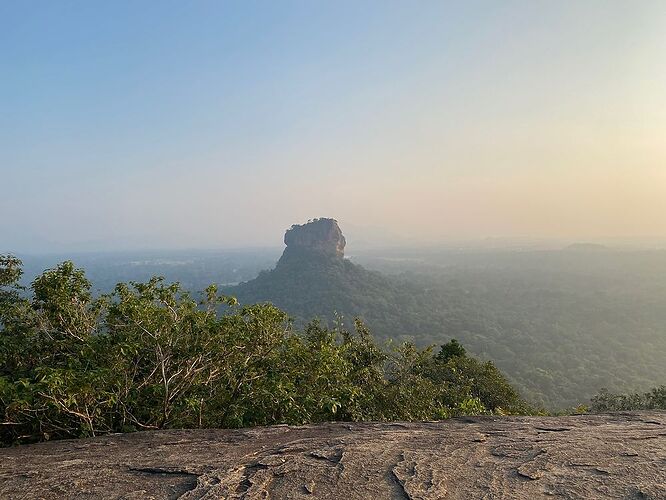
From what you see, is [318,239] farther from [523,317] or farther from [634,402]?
[634,402]

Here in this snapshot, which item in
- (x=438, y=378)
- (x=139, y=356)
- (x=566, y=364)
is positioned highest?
(x=139, y=356)

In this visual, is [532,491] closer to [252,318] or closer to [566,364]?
[252,318]

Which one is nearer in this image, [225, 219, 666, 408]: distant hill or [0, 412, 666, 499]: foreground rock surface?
[0, 412, 666, 499]: foreground rock surface

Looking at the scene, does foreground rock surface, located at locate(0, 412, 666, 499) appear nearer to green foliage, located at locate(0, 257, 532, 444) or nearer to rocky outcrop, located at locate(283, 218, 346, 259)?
green foliage, located at locate(0, 257, 532, 444)

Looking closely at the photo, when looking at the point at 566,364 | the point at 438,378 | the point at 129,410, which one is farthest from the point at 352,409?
the point at 566,364

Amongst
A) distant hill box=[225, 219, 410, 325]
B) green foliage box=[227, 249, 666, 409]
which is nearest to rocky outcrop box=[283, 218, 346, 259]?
distant hill box=[225, 219, 410, 325]

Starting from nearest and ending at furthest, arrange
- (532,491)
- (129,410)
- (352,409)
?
(532,491) → (129,410) → (352,409)
